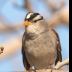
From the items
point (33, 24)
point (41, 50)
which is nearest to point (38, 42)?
point (41, 50)

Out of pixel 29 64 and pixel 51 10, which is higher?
pixel 51 10

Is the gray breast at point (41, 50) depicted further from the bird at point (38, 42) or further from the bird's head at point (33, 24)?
the bird's head at point (33, 24)

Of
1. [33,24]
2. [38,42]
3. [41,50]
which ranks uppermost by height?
[33,24]

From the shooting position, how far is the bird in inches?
161

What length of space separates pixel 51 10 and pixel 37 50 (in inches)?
114

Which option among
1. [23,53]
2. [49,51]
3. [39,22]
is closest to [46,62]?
[49,51]

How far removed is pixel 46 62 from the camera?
432cm

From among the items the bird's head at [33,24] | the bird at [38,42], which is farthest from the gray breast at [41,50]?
A: the bird's head at [33,24]

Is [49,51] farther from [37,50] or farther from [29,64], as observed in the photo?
[29,64]

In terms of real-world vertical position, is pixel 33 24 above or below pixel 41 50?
above

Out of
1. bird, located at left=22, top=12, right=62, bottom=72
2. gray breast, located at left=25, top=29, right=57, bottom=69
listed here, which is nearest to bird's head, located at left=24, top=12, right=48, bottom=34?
bird, located at left=22, top=12, right=62, bottom=72

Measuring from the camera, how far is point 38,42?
4.10 metres

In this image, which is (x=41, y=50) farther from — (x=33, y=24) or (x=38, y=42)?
(x=33, y=24)

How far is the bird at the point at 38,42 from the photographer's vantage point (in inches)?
161
